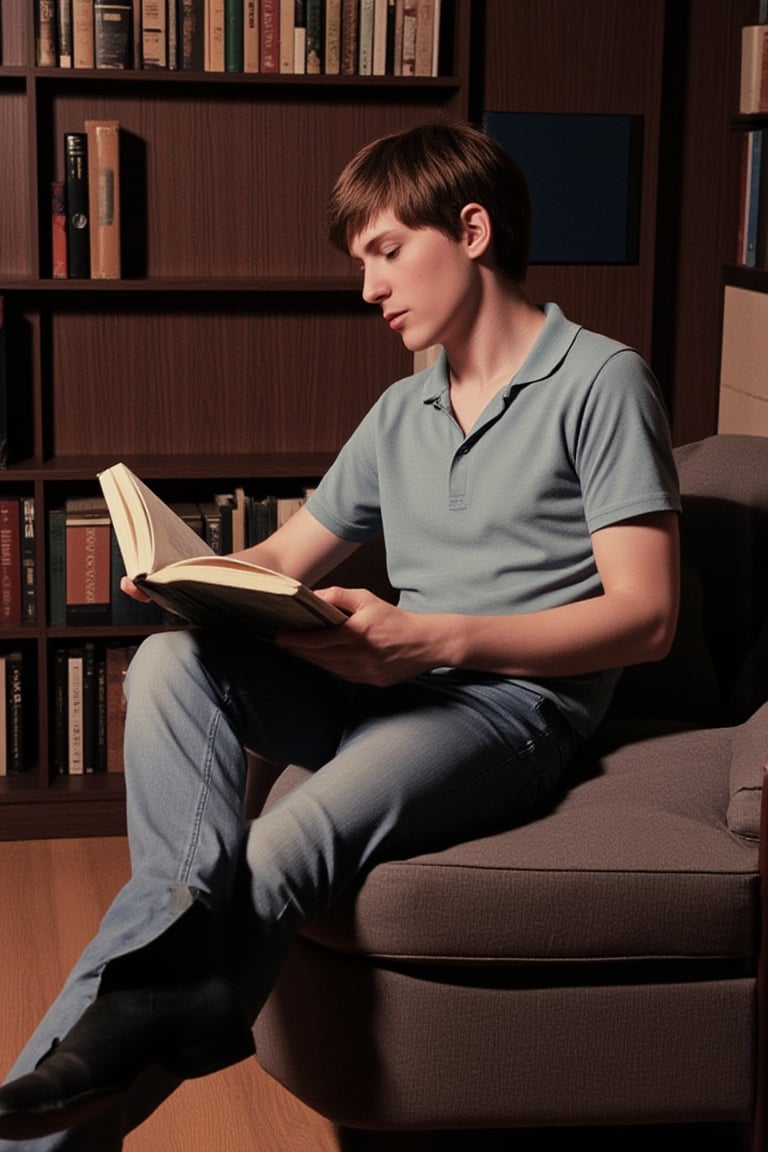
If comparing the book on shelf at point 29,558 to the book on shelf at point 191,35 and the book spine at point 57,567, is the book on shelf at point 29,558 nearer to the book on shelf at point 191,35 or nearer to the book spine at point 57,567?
the book spine at point 57,567

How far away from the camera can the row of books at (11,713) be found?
306 centimetres

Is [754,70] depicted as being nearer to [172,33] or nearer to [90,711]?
[172,33]

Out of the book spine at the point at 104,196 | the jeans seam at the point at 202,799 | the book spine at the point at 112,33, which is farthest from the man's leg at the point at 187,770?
the book spine at the point at 112,33

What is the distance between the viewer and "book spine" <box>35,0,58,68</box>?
2861 millimetres

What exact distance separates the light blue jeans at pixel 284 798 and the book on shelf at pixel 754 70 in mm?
1716

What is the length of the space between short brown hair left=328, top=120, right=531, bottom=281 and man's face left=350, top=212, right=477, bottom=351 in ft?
0.04

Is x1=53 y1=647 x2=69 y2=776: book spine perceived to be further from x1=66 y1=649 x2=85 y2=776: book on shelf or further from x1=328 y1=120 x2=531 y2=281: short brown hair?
x1=328 y1=120 x2=531 y2=281: short brown hair

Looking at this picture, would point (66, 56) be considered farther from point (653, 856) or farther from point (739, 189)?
point (653, 856)

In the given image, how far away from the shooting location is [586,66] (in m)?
3.09

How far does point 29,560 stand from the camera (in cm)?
302

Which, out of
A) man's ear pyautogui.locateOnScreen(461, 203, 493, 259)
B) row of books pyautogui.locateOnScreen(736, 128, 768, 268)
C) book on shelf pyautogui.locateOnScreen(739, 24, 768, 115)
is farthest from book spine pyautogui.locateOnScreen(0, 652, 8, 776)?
book on shelf pyautogui.locateOnScreen(739, 24, 768, 115)

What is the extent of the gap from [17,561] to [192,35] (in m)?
1.07

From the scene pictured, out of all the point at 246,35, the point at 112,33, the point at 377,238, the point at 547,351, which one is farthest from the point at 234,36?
the point at 547,351

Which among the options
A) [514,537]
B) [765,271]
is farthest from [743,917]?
[765,271]
